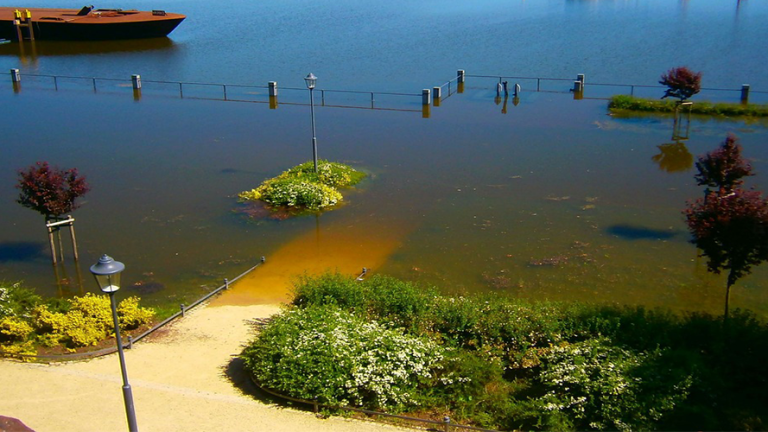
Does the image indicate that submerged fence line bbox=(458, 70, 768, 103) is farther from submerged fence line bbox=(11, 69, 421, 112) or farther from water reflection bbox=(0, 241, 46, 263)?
water reflection bbox=(0, 241, 46, 263)

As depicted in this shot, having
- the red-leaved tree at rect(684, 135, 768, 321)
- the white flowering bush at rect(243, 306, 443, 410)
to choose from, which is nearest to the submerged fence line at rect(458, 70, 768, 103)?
the red-leaved tree at rect(684, 135, 768, 321)

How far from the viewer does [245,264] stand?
17.5 metres

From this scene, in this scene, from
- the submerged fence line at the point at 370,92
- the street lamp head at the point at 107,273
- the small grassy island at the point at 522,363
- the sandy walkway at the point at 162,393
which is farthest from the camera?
the submerged fence line at the point at 370,92

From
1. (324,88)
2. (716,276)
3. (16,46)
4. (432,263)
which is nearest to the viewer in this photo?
(716,276)

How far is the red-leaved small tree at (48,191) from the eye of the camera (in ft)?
55.6

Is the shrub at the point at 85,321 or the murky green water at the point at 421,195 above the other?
the murky green water at the point at 421,195

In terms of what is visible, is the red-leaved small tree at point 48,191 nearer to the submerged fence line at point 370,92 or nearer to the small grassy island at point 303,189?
the small grassy island at point 303,189

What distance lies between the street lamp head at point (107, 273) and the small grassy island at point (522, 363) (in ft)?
12.0

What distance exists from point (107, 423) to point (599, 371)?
7.54m

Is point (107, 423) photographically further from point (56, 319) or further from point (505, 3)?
point (505, 3)

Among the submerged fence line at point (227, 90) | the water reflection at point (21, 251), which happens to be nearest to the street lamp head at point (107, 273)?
the water reflection at point (21, 251)

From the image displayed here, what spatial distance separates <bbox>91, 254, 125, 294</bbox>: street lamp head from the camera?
8453 mm

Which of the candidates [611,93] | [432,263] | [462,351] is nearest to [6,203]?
[432,263]

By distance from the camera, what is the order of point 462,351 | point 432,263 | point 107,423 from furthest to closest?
point 432,263, point 462,351, point 107,423
